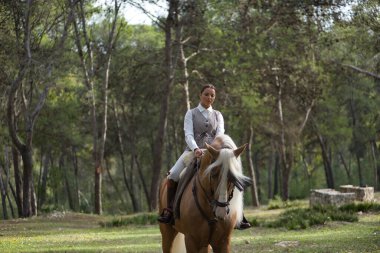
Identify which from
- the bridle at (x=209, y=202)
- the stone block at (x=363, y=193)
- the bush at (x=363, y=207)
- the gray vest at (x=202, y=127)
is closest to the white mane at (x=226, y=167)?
the bridle at (x=209, y=202)

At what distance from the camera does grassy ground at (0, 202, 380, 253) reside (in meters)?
14.6

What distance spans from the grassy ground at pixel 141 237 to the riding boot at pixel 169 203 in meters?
5.26

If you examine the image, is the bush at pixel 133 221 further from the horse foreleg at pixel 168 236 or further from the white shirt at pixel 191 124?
the white shirt at pixel 191 124

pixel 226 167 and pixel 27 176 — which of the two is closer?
pixel 226 167

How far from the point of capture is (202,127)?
9141 millimetres

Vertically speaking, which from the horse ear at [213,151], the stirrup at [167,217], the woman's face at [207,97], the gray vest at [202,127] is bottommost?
the stirrup at [167,217]

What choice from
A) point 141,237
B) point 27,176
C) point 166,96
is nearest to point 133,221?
point 27,176

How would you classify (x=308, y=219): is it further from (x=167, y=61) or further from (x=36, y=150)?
(x=36, y=150)

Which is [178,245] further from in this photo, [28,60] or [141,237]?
[28,60]

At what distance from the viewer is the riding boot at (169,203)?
9.14 metres

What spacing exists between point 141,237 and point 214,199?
11.6 meters

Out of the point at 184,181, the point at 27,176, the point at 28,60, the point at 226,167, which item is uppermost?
the point at 28,60

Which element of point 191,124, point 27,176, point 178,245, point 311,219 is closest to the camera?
point 191,124

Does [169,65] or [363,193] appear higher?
[169,65]
